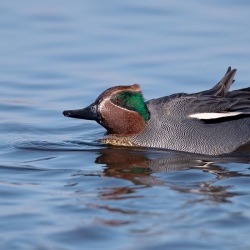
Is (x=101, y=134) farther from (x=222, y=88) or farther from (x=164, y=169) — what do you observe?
(x=164, y=169)

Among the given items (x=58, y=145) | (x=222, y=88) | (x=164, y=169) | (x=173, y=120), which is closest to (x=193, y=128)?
(x=173, y=120)

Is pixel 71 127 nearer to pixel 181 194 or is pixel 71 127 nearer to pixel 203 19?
pixel 181 194

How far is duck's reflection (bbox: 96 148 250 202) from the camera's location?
8.83 meters

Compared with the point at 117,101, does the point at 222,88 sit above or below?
above

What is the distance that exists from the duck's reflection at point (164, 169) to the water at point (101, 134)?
12mm

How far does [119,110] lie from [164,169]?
1.23 metres

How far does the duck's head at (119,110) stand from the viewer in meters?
10.7

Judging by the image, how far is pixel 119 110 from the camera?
1072 centimetres

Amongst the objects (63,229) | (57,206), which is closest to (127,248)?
(63,229)

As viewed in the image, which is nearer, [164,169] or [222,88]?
[164,169]

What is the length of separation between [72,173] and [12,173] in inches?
21.6

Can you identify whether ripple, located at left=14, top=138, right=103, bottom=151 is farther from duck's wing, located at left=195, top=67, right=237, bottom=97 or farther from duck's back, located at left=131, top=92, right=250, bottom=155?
duck's wing, located at left=195, top=67, right=237, bottom=97

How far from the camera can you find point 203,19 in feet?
51.3

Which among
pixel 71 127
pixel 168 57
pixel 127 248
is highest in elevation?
pixel 168 57
